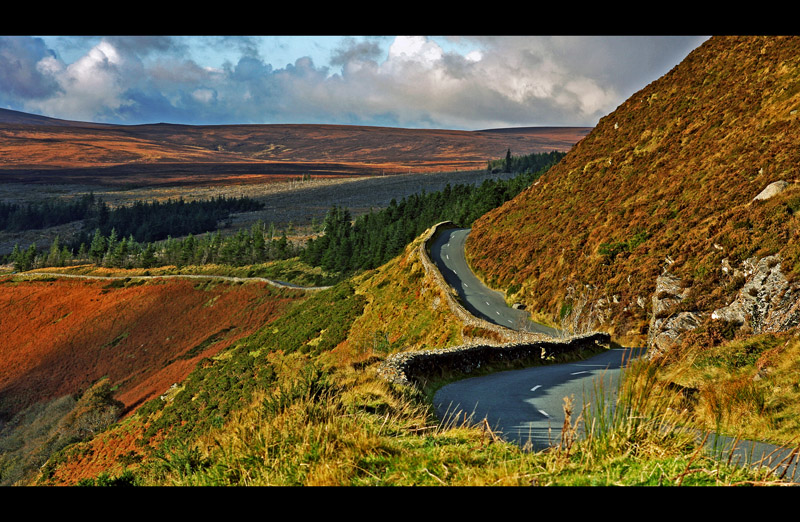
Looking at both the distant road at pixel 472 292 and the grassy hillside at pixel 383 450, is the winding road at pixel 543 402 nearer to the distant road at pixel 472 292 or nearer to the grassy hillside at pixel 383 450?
the grassy hillside at pixel 383 450

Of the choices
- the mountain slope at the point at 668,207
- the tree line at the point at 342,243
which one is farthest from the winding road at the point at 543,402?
the tree line at the point at 342,243

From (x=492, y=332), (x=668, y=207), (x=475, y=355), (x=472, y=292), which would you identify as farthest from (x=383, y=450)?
(x=472, y=292)

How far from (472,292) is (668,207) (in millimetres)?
15350

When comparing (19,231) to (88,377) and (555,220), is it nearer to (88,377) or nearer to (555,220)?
(88,377)

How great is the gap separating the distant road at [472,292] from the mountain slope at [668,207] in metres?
1.37

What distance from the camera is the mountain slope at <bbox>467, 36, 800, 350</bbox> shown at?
794 inches

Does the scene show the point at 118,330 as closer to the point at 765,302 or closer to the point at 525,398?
the point at 525,398

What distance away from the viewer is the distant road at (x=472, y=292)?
31605 millimetres

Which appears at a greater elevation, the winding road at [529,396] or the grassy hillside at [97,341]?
the winding road at [529,396]

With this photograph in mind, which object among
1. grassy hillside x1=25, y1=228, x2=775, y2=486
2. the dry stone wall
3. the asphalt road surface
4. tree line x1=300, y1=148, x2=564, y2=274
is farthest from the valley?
tree line x1=300, y1=148, x2=564, y2=274

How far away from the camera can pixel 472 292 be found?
4041 centimetres

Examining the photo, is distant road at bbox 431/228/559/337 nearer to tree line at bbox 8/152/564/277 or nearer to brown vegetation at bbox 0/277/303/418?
tree line at bbox 8/152/564/277

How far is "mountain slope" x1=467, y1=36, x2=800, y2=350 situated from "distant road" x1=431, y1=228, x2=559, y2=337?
53.9 inches

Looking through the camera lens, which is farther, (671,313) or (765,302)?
(671,313)
